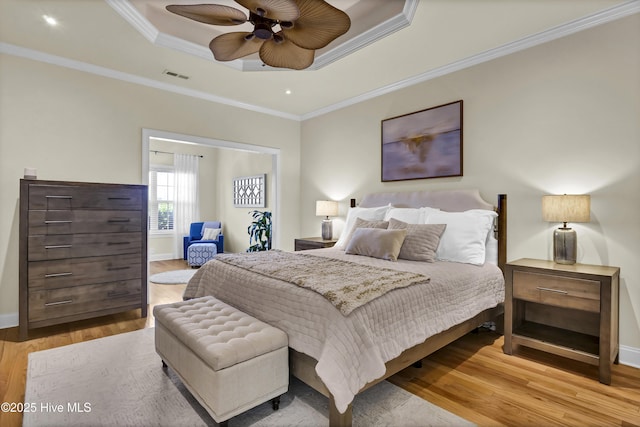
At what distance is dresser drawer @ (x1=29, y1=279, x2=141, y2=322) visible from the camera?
2.97 metres

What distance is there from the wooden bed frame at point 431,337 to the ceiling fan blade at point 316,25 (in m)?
2.00

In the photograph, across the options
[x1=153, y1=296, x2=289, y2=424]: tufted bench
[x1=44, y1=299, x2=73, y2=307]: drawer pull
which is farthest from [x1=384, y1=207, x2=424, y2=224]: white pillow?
[x1=44, y1=299, x2=73, y2=307]: drawer pull

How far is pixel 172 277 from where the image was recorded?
5.45 metres

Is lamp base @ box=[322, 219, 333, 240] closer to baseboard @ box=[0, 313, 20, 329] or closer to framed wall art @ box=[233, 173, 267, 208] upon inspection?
framed wall art @ box=[233, 173, 267, 208]

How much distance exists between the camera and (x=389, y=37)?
9.70 ft

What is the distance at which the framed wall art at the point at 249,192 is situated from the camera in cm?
656

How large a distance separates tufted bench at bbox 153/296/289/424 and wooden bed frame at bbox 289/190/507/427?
13 centimetres

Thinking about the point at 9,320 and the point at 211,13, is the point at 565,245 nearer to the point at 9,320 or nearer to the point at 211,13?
the point at 211,13

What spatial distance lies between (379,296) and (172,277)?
4566 millimetres

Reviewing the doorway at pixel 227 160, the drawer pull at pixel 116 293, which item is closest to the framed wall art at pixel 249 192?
A: the doorway at pixel 227 160

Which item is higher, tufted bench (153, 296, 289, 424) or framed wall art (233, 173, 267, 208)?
framed wall art (233, 173, 267, 208)

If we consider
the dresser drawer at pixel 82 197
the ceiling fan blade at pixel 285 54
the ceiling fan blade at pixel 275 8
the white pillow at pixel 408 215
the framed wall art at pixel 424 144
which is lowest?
the white pillow at pixel 408 215

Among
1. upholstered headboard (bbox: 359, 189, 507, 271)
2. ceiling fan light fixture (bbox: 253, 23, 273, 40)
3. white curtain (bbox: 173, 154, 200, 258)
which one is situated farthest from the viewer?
white curtain (bbox: 173, 154, 200, 258)

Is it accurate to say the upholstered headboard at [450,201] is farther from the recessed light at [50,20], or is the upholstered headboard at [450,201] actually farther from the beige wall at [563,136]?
the recessed light at [50,20]
